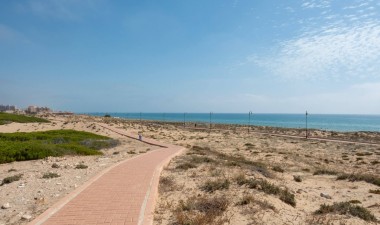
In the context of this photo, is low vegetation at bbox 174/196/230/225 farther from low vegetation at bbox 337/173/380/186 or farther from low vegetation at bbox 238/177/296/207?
low vegetation at bbox 337/173/380/186

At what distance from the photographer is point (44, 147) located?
17.4 meters

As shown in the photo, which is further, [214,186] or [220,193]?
[214,186]

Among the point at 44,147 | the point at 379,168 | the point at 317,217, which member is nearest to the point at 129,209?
the point at 317,217

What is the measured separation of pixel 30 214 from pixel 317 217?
7416 mm

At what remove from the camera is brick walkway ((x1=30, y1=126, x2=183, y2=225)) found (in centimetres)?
669

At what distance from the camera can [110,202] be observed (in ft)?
25.8

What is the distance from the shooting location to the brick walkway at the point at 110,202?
6691 millimetres

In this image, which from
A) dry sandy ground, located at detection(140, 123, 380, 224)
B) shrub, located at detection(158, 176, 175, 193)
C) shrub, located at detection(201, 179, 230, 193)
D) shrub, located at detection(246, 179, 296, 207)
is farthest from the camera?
shrub, located at detection(158, 176, 175, 193)

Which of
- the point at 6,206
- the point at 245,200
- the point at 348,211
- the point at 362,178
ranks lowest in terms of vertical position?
the point at 362,178

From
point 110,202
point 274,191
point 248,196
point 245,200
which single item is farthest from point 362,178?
point 110,202

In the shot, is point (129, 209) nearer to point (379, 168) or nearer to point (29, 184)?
point (29, 184)

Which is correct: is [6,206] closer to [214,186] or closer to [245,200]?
[214,186]

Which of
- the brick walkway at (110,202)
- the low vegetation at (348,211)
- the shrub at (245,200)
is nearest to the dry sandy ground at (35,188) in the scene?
the brick walkway at (110,202)

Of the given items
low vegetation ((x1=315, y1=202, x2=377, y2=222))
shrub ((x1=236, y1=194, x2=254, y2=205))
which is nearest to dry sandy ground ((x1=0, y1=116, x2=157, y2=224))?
shrub ((x1=236, y1=194, x2=254, y2=205))
